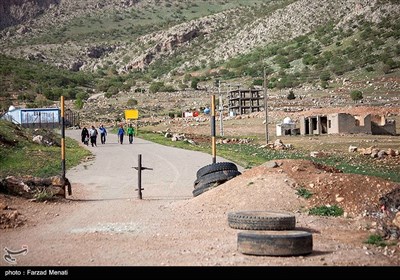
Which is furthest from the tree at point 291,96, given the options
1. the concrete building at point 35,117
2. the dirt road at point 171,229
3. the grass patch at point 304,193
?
the grass patch at point 304,193

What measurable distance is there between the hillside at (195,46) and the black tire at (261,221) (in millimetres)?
55762

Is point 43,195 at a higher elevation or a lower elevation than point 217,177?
lower

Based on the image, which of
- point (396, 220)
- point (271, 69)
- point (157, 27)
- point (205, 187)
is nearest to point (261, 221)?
point (396, 220)

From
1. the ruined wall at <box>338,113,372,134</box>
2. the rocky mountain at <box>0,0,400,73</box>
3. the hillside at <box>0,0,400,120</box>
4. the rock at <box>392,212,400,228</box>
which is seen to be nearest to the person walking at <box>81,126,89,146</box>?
the ruined wall at <box>338,113,372,134</box>

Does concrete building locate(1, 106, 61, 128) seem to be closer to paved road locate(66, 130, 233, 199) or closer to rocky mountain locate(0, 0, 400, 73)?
paved road locate(66, 130, 233, 199)

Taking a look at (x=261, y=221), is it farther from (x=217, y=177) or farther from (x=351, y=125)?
(x=351, y=125)

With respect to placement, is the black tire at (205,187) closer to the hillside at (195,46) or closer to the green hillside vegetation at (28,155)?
the green hillside vegetation at (28,155)

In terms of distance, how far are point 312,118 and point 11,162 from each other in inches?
1025

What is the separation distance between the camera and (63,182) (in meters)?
16.5

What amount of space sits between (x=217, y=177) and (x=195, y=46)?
113720mm

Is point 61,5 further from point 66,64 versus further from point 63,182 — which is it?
point 63,182

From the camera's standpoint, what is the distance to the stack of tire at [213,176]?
16484 millimetres

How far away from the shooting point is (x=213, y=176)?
1669 centimetres

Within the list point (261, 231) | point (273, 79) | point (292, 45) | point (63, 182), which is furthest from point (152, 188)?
point (292, 45)
